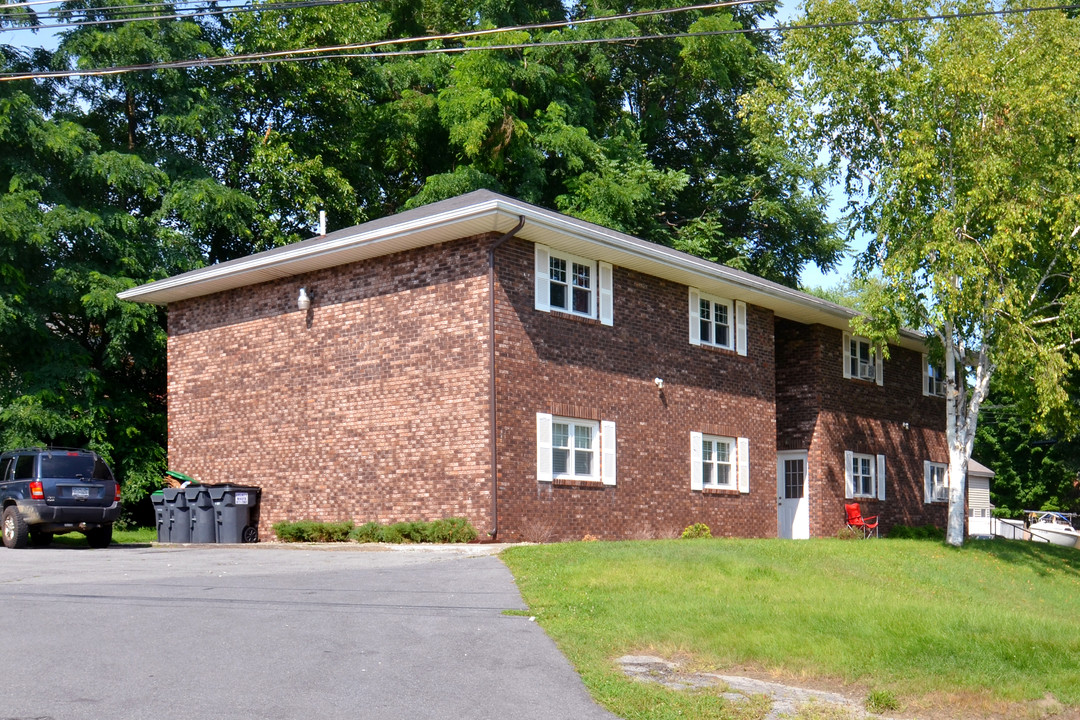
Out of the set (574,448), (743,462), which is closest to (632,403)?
(574,448)

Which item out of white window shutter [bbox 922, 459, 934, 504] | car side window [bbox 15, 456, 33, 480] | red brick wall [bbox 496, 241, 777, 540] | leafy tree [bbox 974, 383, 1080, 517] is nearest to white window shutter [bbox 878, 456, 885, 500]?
white window shutter [bbox 922, 459, 934, 504]

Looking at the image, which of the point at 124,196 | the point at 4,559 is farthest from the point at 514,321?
the point at 124,196

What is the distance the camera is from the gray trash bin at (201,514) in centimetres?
2319

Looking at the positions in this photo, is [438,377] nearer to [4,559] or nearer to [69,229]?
[4,559]

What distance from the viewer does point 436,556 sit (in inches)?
711

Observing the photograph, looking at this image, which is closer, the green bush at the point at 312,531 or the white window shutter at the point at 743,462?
the green bush at the point at 312,531

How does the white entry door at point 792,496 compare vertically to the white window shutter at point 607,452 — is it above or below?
below

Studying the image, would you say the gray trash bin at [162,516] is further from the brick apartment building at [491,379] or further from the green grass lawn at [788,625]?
the green grass lawn at [788,625]

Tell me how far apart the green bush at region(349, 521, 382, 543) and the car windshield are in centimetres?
483

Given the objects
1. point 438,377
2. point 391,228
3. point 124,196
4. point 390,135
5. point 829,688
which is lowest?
point 829,688

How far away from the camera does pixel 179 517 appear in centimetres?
2320

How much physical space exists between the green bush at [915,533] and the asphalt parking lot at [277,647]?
685 inches

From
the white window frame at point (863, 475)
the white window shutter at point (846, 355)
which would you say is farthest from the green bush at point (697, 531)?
the white window shutter at point (846, 355)

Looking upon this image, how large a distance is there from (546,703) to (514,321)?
41.3ft
